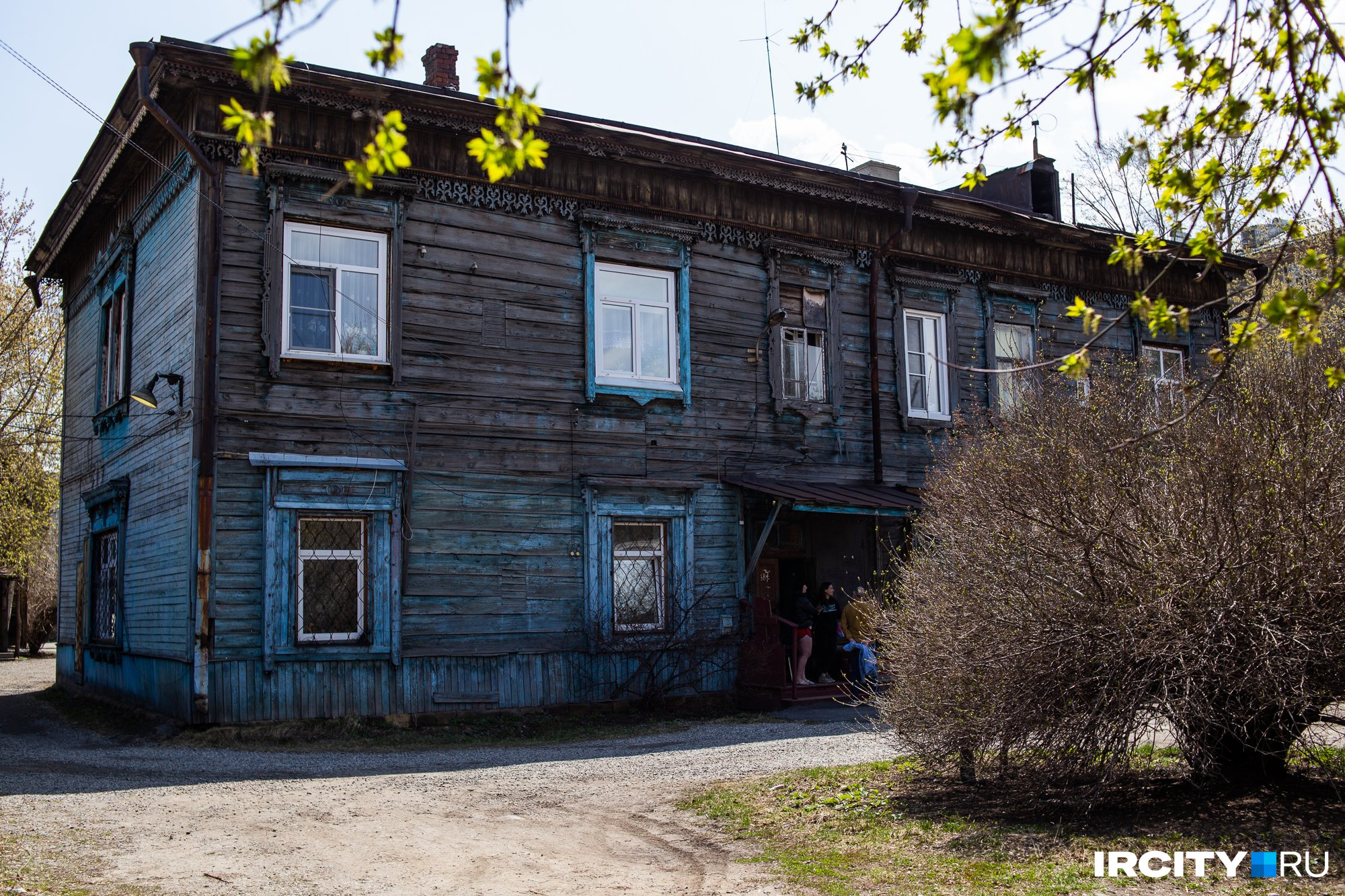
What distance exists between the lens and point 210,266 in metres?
13.0

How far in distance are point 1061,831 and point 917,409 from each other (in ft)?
39.3

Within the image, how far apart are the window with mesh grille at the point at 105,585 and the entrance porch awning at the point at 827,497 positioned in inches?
341

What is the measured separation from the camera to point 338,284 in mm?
13703

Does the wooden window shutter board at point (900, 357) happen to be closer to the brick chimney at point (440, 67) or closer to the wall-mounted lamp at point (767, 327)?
the wall-mounted lamp at point (767, 327)

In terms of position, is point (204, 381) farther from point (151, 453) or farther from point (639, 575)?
point (639, 575)

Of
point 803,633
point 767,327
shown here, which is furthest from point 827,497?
point 767,327

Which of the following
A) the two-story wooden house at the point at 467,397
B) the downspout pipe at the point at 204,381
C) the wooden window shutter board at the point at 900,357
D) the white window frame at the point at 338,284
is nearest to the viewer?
the downspout pipe at the point at 204,381

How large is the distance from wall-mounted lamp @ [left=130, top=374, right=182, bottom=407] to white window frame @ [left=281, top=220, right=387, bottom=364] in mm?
1430

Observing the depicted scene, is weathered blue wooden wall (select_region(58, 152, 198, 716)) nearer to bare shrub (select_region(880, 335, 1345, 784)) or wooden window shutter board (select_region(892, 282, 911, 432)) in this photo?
bare shrub (select_region(880, 335, 1345, 784))

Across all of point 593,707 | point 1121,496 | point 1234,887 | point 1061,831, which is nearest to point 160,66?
point 593,707

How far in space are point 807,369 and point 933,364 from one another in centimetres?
265

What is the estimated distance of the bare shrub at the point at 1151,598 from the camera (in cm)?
675

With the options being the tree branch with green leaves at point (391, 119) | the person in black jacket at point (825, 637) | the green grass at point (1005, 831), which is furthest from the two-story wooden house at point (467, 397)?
the tree branch with green leaves at point (391, 119)

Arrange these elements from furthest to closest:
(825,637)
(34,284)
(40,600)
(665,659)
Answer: (40,600)
(34,284)
(825,637)
(665,659)
